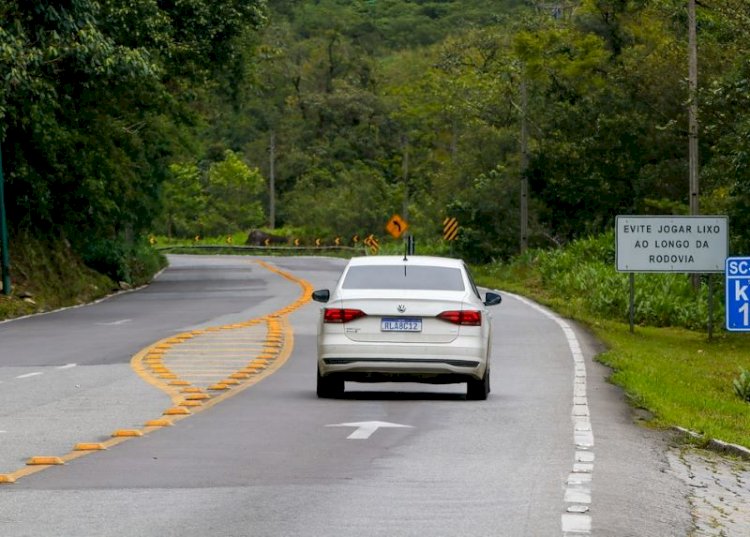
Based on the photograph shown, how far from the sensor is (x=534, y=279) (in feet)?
186

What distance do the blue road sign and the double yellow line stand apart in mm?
5506

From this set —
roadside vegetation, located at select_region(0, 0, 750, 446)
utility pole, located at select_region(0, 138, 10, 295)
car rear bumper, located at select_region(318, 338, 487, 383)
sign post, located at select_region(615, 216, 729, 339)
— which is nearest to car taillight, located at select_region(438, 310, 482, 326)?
car rear bumper, located at select_region(318, 338, 487, 383)

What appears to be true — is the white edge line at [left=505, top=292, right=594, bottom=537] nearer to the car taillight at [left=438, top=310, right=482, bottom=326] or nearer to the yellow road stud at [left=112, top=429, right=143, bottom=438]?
the car taillight at [left=438, top=310, right=482, bottom=326]

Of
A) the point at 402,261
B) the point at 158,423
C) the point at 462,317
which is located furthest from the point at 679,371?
the point at 158,423

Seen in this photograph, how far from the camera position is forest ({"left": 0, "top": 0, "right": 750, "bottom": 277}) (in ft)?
122

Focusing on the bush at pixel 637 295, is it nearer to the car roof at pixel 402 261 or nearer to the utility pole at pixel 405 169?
the car roof at pixel 402 261

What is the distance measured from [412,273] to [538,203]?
165 ft

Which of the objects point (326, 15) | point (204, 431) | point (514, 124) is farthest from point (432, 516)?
point (326, 15)

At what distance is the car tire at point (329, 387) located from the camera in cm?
1800

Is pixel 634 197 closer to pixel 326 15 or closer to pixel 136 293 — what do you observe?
pixel 136 293

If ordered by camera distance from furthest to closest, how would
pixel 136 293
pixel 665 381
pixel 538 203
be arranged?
pixel 538 203
pixel 136 293
pixel 665 381

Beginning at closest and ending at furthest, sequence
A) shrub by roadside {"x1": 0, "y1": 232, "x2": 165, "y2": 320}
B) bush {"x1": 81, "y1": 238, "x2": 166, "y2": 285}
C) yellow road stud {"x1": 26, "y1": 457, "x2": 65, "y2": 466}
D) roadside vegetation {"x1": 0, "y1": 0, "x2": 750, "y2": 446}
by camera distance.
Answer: yellow road stud {"x1": 26, "y1": 457, "x2": 65, "y2": 466}, roadside vegetation {"x1": 0, "y1": 0, "x2": 750, "y2": 446}, shrub by roadside {"x1": 0, "y1": 232, "x2": 165, "y2": 320}, bush {"x1": 81, "y1": 238, "x2": 166, "y2": 285}

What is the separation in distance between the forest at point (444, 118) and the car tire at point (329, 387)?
16665 millimetres

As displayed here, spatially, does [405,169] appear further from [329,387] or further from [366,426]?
[366,426]
